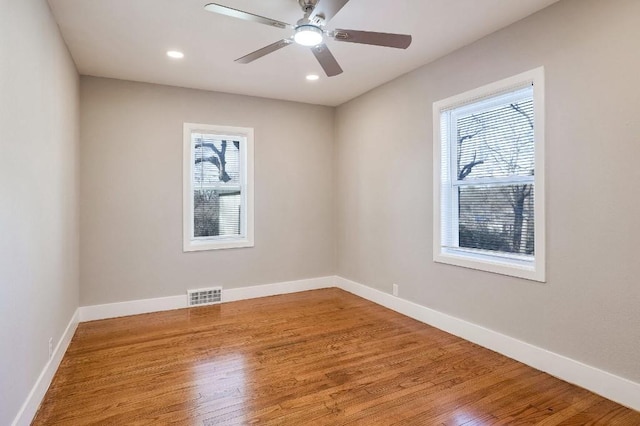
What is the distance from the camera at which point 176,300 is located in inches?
171

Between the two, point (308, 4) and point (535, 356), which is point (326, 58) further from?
point (535, 356)

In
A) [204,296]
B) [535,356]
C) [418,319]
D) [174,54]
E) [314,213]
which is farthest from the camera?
[314,213]

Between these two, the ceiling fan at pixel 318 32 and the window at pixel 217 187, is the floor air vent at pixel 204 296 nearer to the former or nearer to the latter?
the window at pixel 217 187

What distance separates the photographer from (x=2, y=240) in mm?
1742

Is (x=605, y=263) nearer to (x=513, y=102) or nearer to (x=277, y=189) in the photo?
(x=513, y=102)

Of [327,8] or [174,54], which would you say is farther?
[174,54]

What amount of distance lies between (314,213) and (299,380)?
295cm

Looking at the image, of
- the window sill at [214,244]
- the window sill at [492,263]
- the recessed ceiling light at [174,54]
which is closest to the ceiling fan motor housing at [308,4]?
the recessed ceiling light at [174,54]

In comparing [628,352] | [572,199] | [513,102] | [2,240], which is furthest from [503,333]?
[2,240]

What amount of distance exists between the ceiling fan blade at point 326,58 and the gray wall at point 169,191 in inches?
87.8

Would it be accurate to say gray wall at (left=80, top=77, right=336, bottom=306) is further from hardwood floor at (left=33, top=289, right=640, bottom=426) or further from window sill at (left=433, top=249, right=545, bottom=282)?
window sill at (left=433, top=249, right=545, bottom=282)

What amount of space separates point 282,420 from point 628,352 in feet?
7.21

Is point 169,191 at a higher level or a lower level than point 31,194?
higher

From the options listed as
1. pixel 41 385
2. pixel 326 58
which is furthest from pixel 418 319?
pixel 41 385
